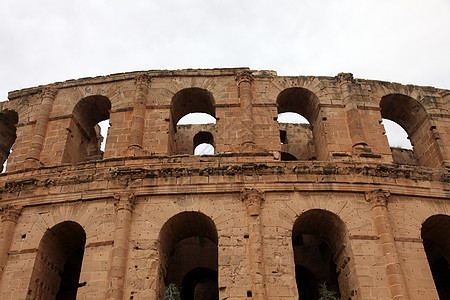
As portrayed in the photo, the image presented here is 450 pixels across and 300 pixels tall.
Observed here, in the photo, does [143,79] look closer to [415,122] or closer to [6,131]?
[6,131]

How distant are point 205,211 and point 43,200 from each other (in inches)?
190

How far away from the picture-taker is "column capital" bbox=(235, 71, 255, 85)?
15.7 meters

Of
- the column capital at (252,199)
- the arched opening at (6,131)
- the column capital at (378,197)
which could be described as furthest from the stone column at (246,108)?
the arched opening at (6,131)

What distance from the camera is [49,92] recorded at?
637 inches

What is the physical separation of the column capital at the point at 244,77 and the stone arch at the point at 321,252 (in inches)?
212

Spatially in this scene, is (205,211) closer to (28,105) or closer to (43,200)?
(43,200)

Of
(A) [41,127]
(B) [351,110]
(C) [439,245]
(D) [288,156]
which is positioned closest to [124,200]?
(A) [41,127]

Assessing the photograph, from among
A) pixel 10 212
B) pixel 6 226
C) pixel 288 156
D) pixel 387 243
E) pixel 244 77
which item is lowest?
pixel 387 243

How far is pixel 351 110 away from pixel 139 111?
709 centimetres

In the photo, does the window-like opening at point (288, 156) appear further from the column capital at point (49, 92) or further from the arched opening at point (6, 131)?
the arched opening at point (6, 131)

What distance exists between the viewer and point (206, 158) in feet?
44.8

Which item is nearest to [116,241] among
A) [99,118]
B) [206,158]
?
[206,158]

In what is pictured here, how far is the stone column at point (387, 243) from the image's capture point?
36.9ft

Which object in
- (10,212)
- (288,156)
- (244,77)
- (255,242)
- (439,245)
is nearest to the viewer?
(255,242)
